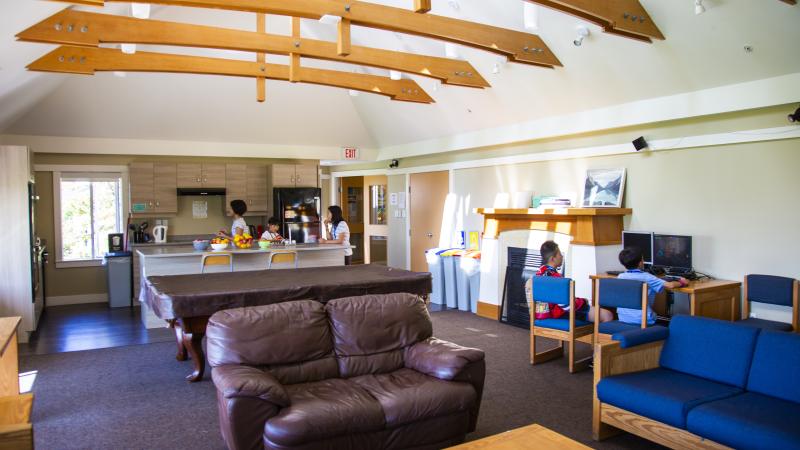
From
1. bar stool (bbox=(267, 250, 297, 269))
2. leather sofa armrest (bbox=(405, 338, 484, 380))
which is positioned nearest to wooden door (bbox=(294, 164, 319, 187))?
bar stool (bbox=(267, 250, 297, 269))

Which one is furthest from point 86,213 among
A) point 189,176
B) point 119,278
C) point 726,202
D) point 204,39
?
point 726,202

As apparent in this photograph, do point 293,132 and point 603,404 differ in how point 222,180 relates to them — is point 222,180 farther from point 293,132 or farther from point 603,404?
point 603,404

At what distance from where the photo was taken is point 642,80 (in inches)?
226

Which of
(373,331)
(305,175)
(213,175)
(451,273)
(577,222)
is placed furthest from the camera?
(305,175)

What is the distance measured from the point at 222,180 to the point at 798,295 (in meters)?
8.52

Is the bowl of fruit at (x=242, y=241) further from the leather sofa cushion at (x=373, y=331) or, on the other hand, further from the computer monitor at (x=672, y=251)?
the computer monitor at (x=672, y=251)

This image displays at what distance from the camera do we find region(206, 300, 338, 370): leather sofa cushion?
362 centimetres

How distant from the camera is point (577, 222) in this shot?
21.3 feet

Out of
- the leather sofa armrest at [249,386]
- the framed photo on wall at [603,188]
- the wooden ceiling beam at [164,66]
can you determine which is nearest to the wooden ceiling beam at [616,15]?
the framed photo on wall at [603,188]

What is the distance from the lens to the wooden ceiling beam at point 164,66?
19.5 feet

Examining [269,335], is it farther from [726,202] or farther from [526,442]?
[726,202]

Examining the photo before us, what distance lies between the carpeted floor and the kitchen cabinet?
436cm

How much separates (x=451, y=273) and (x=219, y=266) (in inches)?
130

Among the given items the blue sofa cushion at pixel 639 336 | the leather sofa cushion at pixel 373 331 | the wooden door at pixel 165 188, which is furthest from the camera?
the wooden door at pixel 165 188
